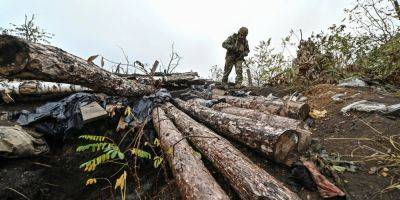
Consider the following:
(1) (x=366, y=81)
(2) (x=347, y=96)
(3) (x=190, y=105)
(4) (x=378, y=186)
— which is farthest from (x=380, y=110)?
(3) (x=190, y=105)

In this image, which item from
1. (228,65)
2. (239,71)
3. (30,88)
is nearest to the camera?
(30,88)

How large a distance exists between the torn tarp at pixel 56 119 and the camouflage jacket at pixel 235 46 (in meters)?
5.93

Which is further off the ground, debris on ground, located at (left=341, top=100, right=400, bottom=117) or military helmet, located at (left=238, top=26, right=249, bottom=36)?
military helmet, located at (left=238, top=26, right=249, bottom=36)

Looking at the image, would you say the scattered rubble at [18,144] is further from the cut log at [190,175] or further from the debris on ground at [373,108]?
the debris on ground at [373,108]

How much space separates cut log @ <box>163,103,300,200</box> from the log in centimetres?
155

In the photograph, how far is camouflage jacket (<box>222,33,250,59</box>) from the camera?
862 centimetres

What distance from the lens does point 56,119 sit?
338cm

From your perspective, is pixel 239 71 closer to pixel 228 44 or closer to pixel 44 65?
pixel 228 44

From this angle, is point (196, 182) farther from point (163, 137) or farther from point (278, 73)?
point (278, 73)

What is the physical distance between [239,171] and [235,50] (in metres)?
6.93

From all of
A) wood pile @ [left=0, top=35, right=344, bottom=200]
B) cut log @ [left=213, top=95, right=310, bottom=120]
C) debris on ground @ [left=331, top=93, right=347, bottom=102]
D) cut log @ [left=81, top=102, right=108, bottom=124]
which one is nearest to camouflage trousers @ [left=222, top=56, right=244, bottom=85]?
cut log @ [left=213, top=95, right=310, bottom=120]

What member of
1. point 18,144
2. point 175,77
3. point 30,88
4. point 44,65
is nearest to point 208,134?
point 44,65

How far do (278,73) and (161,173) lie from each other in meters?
4.41

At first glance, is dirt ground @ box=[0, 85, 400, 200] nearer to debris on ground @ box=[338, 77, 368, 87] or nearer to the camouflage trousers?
debris on ground @ box=[338, 77, 368, 87]
